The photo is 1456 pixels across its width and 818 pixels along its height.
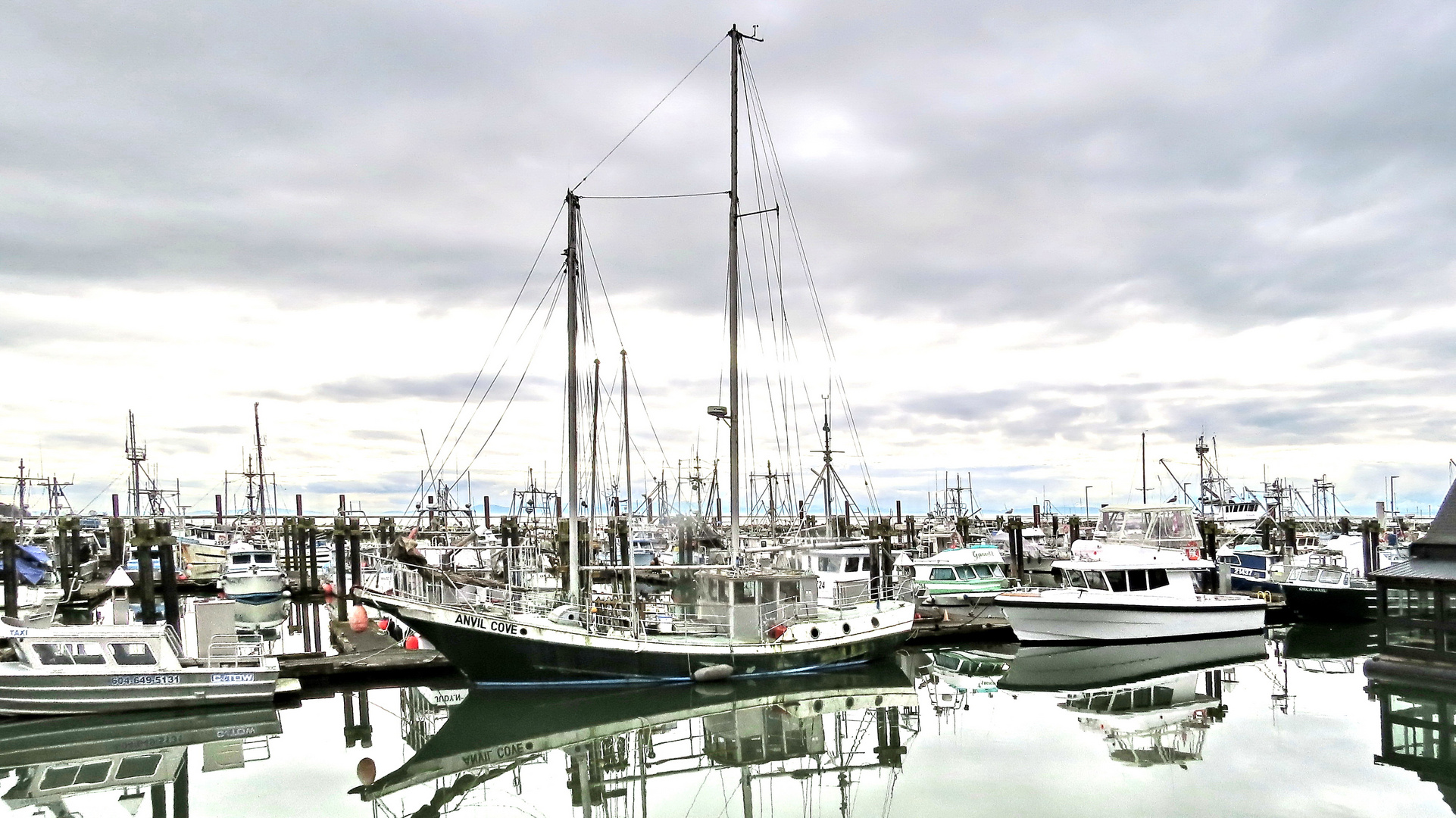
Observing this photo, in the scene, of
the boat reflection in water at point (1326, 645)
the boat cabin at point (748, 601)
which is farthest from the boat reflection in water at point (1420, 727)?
the boat cabin at point (748, 601)

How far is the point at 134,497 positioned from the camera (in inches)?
3191

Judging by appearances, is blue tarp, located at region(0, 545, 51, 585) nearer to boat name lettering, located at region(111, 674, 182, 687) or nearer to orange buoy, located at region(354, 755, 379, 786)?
boat name lettering, located at region(111, 674, 182, 687)

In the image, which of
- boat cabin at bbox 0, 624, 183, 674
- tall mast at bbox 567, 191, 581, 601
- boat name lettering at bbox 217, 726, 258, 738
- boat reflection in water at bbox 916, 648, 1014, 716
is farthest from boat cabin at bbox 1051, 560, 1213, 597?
boat cabin at bbox 0, 624, 183, 674

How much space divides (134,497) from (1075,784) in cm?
8575

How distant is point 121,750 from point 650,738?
33.3ft

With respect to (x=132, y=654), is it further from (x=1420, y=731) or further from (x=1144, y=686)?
(x=1420, y=731)

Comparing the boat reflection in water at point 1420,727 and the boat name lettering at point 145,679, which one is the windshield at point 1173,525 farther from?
the boat name lettering at point 145,679

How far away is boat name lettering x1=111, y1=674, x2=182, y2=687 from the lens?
20.7 metres

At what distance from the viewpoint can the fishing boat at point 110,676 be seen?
2031cm

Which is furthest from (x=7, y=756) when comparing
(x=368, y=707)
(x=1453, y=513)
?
(x=1453, y=513)

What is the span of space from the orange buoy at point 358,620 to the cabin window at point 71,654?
11.1 m

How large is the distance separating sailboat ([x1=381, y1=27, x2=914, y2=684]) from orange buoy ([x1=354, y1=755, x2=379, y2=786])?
4547 mm

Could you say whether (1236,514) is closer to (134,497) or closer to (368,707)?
(368,707)

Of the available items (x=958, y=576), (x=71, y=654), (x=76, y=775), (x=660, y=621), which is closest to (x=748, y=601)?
(x=660, y=621)
